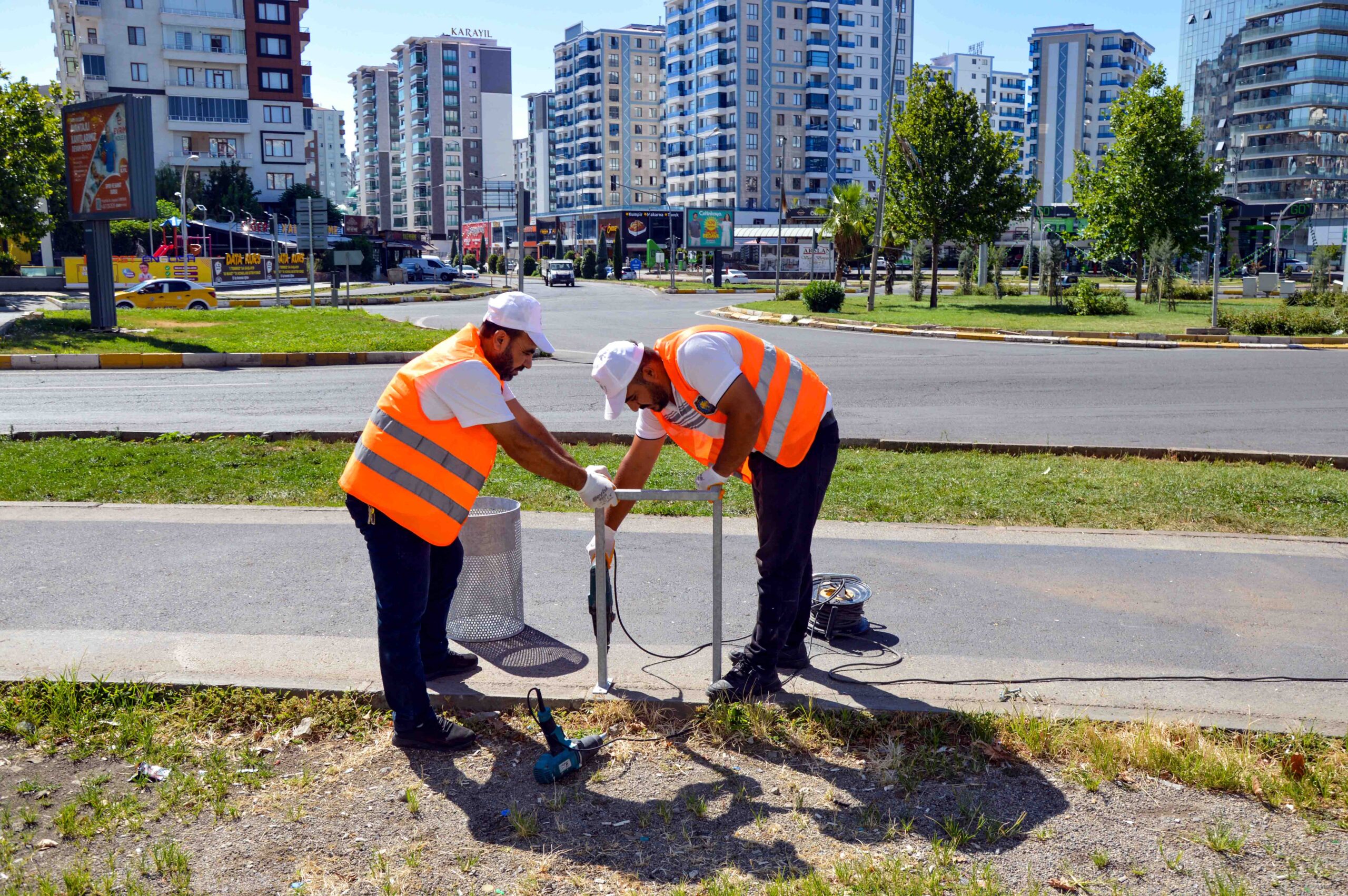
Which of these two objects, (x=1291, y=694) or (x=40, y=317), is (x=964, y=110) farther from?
(x=1291, y=694)

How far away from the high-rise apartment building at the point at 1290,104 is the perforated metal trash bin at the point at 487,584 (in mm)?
101342

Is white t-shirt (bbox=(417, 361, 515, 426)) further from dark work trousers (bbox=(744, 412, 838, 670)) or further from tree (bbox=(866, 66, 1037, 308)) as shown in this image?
tree (bbox=(866, 66, 1037, 308))

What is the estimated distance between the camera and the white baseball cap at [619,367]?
13.2 feet

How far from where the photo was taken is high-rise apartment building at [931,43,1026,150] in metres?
167

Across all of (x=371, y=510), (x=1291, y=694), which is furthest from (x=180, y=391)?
(x=1291, y=694)

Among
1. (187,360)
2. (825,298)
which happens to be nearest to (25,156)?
(187,360)

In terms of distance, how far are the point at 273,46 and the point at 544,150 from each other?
77312 millimetres

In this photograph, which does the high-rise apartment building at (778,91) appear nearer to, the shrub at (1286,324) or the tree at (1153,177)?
the tree at (1153,177)

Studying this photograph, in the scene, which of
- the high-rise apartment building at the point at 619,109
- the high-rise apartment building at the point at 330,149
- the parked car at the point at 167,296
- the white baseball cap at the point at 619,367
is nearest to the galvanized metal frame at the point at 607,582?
the white baseball cap at the point at 619,367

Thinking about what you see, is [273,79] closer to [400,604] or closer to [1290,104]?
[1290,104]

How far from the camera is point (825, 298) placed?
1345 inches

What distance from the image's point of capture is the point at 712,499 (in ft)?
A: 14.2

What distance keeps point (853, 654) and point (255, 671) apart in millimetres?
2605

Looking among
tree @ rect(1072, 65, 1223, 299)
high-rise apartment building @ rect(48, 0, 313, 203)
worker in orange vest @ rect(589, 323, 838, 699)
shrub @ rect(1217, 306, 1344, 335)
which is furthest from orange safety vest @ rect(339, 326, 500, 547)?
high-rise apartment building @ rect(48, 0, 313, 203)
